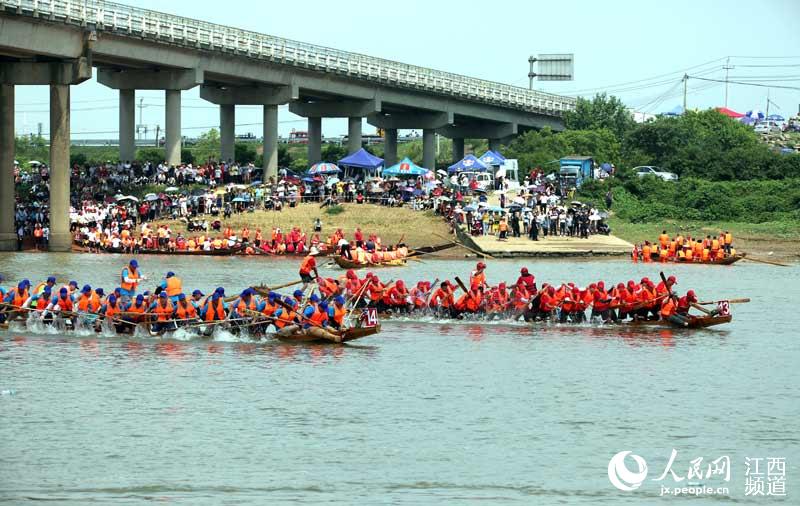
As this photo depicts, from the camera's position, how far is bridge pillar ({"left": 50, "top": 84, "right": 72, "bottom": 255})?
2670 inches

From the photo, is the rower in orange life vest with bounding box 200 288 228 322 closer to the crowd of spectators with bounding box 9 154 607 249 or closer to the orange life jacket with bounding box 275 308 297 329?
the orange life jacket with bounding box 275 308 297 329

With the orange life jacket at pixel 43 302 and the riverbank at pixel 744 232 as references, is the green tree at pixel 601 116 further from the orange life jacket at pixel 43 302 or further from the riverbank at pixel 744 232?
the orange life jacket at pixel 43 302

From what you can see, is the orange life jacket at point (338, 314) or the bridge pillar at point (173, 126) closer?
the orange life jacket at point (338, 314)

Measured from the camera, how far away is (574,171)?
8506 centimetres

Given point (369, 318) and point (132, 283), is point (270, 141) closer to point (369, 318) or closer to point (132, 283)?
point (132, 283)

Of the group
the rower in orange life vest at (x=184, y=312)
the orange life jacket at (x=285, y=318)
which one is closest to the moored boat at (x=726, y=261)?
the orange life jacket at (x=285, y=318)

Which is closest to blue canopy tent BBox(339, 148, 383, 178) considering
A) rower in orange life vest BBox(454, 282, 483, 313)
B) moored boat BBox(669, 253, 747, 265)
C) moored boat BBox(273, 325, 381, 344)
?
moored boat BBox(669, 253, 747, 265)

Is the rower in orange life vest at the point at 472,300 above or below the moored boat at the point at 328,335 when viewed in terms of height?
above

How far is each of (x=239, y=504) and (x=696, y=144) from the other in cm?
7827

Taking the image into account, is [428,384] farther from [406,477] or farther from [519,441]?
[406,477]

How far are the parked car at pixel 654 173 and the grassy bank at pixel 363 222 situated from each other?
19372 mm

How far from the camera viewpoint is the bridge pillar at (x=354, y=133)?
97000mm

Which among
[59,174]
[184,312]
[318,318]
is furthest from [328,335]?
[59,174]

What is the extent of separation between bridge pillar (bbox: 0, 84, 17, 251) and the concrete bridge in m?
0.05
